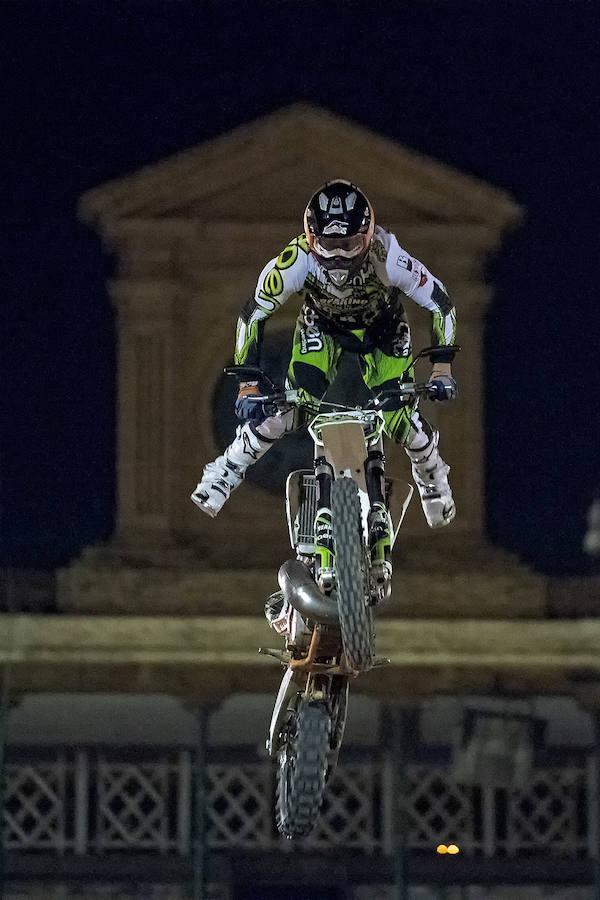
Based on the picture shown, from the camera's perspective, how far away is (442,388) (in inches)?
455

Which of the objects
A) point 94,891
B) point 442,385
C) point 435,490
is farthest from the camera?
point 94,891

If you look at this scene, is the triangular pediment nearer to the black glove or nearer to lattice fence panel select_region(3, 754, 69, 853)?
lattice fence panel select_region(3, 754, 69, 853)

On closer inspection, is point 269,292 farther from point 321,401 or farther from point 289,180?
point 289,180

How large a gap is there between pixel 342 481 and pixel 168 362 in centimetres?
668

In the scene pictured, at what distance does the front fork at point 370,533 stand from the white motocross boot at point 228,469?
15.8 inches

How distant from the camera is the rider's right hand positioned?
11625 mm

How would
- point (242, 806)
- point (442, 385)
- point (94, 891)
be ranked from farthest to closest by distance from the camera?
point (242, 806) < point (94, 891) < point (442, 385)

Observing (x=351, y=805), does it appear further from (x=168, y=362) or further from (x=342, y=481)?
(x=342, y=481)

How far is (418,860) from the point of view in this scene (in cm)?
1755

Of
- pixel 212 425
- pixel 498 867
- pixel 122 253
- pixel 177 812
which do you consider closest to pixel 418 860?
pixel 498 867

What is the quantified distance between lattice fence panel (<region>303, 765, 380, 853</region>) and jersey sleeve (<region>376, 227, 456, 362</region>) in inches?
243

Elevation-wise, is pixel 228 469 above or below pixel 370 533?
above

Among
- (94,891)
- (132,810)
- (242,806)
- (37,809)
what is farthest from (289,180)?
(94,891)

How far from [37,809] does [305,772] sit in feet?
21.5
